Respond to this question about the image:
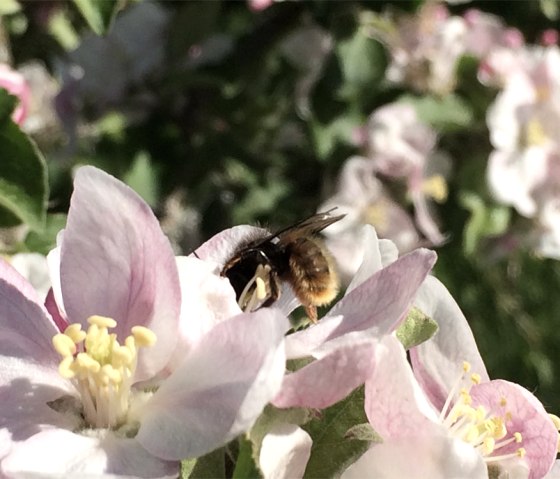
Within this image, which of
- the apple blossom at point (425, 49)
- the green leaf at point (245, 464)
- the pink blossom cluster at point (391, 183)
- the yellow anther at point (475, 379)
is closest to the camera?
the green leaf at point (245, 464)

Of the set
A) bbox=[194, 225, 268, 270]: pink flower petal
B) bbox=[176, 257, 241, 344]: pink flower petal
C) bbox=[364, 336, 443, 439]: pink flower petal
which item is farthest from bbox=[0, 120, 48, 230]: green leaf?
bbox=[364, 336, 443, 439]: pink flower petal

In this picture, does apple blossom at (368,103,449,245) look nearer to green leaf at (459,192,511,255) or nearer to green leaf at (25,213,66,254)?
green leaf at (459,192,511,255)

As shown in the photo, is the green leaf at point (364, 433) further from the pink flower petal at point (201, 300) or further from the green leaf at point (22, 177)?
the green leaf at point (22, 177)

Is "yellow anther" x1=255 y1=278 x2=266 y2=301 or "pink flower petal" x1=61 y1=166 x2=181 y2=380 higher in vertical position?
"pink flower petal" x1=61 y1=166 x2=181 y2=380

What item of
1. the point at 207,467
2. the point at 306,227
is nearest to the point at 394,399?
the point at 207,467

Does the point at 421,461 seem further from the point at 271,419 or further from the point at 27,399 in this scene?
the point at 27,399

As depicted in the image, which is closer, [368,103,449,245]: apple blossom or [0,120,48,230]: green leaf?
Answer: [0,120,48,230]: green leaf

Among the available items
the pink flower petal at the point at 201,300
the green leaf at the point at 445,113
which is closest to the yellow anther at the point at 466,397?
the pink flower petal at the point at 201,300

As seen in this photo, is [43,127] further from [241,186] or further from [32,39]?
[241,186]
